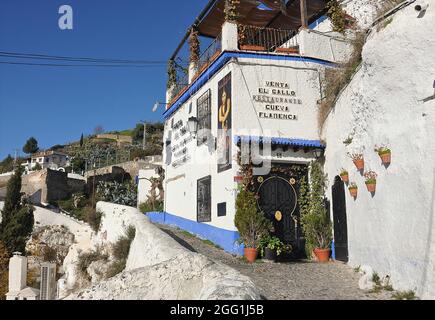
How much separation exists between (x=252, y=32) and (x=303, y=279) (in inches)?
368

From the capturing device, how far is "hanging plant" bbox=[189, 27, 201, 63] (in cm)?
1603

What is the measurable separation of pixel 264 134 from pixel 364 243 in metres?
4.11

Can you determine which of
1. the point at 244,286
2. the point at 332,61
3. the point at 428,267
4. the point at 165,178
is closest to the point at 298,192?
the point at 332,61

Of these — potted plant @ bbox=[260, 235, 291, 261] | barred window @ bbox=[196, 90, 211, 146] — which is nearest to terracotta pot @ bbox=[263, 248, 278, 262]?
potted plant @ bbox=[260, 235, 291, 261]

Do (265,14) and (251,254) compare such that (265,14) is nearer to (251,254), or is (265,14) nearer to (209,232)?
(209,232)

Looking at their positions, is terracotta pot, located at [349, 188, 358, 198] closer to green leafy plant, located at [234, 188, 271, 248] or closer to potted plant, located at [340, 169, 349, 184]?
potted plant, located at [340, 169, 349, 184]

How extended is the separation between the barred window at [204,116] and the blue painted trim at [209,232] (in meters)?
2.80

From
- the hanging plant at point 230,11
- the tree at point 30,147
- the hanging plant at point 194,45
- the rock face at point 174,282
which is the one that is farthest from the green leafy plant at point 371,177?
the tree at point 30,147

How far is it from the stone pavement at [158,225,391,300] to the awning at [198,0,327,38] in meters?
8.31

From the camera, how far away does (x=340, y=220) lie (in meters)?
10.6

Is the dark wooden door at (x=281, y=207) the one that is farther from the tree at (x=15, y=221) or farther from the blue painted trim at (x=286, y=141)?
the tree at (x=15, y=221)

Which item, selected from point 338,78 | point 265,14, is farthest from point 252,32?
point 338,78
